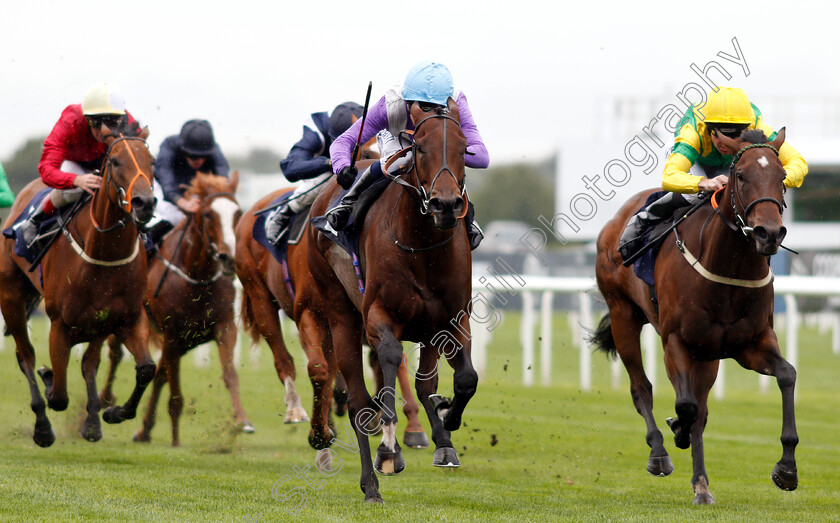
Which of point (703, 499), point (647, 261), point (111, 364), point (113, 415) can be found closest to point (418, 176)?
point (647, 261)

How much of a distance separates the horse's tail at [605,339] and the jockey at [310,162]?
205 cm

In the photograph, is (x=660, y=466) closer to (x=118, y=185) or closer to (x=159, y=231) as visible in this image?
(x=118, y=185)

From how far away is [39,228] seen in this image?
693 centimetres

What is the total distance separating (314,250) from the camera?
5945 mm

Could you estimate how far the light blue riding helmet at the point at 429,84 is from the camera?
196 inches

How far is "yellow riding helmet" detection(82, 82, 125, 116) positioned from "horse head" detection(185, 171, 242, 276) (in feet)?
4.96

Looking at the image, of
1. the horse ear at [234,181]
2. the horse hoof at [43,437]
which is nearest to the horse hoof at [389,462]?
the horse hoof at [43,437]

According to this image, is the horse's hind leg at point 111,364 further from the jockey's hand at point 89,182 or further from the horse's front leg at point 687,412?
the horse's front leg at point 687,412

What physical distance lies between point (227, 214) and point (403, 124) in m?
2.88

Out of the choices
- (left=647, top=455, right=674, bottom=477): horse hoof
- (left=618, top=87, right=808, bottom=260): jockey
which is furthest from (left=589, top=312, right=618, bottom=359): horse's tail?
(left=647, top=455, right=674, bottom=477): horse hoof

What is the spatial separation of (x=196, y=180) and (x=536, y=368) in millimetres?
6768

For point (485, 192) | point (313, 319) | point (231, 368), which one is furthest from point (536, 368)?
→ point (485, 192)

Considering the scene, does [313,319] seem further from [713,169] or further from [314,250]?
[713,169]

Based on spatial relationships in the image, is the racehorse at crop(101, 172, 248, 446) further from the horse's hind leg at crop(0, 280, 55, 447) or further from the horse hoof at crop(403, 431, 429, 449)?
the horse hoof at crop(403, 431, 429, 449)
